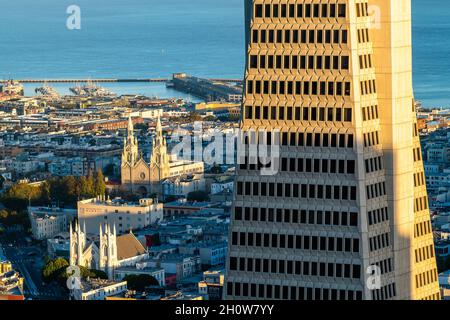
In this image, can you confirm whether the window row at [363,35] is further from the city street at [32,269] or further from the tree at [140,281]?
the tree at [140,281]

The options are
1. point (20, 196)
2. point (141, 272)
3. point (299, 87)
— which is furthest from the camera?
point (20, 196)

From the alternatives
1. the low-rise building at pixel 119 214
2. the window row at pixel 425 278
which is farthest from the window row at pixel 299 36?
the low-rise building at pixel 119 214

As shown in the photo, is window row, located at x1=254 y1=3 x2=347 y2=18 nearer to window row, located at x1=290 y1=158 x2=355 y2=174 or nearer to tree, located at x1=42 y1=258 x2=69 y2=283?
window row, located at x1=290 y1=158 x2=355 y2=174

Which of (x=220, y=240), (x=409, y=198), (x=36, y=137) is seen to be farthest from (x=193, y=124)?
(x=409, y=198)

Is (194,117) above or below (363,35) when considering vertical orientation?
below

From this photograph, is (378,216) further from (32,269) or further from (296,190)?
(32,269)

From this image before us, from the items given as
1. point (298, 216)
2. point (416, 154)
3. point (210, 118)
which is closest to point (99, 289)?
point (416, 154)

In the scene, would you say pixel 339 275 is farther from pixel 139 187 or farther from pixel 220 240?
pixel 139 187
